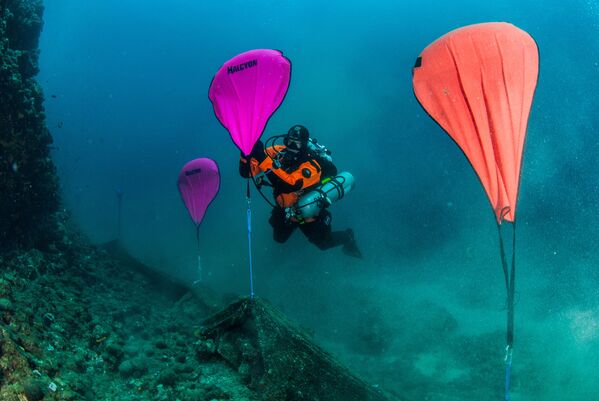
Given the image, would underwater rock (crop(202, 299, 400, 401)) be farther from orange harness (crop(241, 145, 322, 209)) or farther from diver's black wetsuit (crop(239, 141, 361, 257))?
orange harness (crop(241, 145, 322, 209))

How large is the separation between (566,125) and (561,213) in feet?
35.0

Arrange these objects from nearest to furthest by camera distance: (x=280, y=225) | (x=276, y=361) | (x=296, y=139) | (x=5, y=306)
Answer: (x=276, y=361) < (x=5, y=306) < (x=296, y=139) < (x=280, y=225)

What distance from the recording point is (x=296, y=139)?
6.31 metres

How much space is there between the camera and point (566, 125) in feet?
95.6

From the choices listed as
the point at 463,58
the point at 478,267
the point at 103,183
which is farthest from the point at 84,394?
the point at 103,183

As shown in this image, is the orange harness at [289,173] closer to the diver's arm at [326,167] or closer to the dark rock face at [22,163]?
the diver's arm at [326,167]

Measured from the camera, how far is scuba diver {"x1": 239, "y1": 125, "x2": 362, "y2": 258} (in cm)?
622

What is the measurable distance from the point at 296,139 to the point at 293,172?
0.56 meters

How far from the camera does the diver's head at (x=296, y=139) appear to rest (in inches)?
249

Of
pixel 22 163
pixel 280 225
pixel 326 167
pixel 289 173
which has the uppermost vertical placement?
pixel 326 167

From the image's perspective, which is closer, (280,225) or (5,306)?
(5,306)

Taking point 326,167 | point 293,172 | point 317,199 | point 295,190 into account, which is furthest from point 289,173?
point 326,167

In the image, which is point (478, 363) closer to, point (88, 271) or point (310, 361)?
point (310, 361)

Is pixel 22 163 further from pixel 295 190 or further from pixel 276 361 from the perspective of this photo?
pixel 276 361
